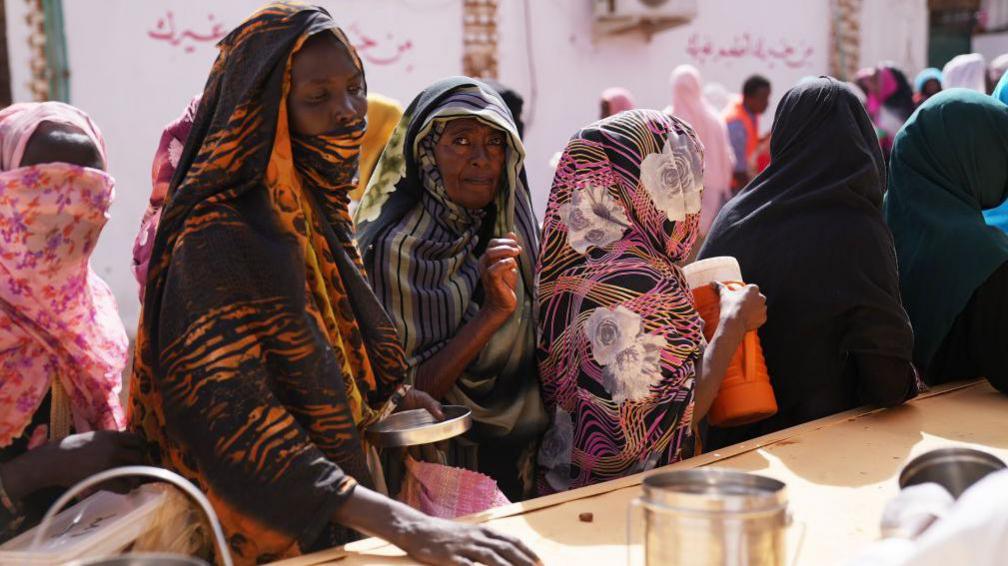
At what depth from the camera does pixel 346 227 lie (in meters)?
2.07

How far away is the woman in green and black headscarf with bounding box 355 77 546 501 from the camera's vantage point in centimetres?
252

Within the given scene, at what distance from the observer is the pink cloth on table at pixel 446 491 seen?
2.11 metres

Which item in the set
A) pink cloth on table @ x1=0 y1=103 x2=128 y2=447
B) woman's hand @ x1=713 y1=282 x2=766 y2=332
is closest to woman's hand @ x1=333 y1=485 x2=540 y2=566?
pink cloth on table @ x1=0 y1=103 x2=128 y2=447

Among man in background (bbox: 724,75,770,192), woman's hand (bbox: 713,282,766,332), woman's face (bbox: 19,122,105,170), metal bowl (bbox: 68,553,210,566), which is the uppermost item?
woman's face (bbox: 19,122,105,170)

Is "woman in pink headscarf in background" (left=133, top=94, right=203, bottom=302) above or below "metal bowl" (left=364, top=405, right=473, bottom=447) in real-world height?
above

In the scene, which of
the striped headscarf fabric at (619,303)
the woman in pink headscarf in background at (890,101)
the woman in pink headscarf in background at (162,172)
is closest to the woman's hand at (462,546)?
the striped headscarf fabric at (619,303)

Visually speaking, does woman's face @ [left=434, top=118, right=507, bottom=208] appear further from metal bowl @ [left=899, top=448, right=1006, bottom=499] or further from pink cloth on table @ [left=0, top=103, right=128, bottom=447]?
metal bowl @ [left=899, top=448, right=1006, bottom=499]

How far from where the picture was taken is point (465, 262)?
2713 mm

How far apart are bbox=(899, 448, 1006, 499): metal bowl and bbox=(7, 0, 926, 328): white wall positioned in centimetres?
652

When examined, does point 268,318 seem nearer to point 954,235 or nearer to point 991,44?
point 954,235

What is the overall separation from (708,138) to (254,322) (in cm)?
730

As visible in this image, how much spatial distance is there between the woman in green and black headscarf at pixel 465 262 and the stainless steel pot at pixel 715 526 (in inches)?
43.0

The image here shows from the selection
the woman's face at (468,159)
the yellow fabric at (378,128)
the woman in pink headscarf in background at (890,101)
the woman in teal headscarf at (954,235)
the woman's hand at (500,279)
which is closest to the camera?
the woman's hand at (500,279)

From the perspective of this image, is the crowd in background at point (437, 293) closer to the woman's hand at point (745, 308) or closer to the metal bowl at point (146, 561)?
the woman's hand at point (745, 308)
